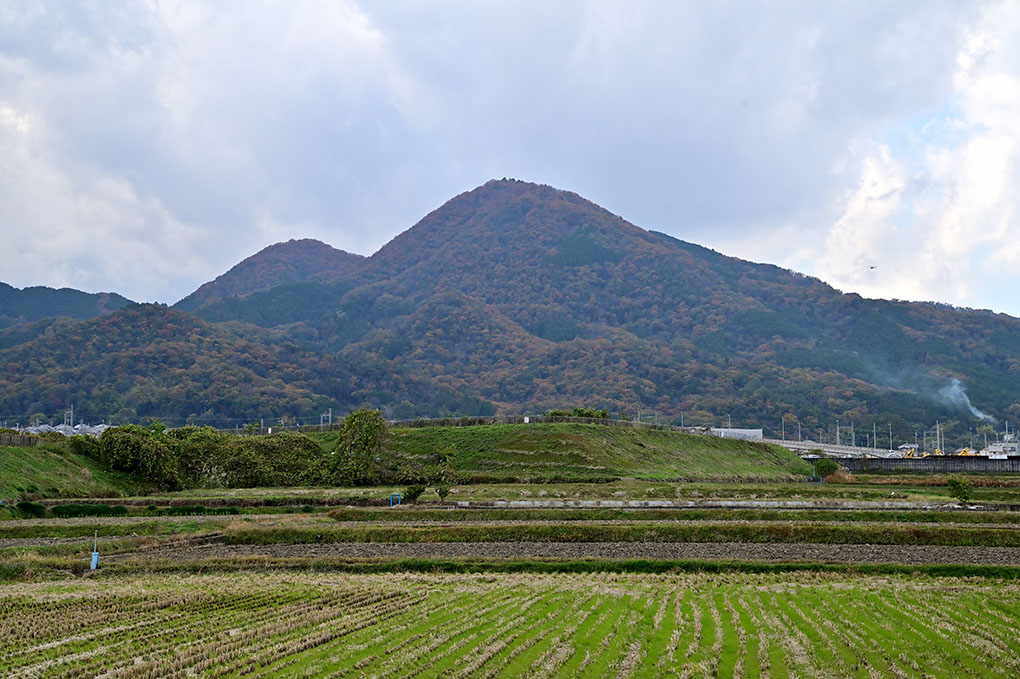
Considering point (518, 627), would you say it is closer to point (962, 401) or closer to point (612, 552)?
point (612, 552)

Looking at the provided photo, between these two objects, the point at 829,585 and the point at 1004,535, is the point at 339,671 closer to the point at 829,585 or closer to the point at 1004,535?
the point at 829,585

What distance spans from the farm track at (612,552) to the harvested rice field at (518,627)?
12.4 feet

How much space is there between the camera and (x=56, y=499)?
49188 millimetres

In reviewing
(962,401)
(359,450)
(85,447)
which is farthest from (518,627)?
(962,401)

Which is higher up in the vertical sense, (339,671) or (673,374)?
(673,374)

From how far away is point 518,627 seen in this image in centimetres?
1856

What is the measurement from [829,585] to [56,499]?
142 feet

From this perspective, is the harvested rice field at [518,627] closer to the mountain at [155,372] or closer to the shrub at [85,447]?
the shrub at [85,447]

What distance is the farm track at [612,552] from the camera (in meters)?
29.0

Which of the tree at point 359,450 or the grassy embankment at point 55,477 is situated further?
the tree at point 359,450

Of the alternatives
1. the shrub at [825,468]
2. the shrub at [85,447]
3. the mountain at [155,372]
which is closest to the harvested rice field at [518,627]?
the shrub at [85,447]

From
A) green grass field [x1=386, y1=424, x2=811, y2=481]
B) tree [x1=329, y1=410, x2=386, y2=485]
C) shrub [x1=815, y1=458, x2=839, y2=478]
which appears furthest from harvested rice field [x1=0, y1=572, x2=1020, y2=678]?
shrub [x1=815, y1=458, x2=839, y2=478]

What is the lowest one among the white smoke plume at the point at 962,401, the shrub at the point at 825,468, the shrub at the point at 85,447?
the shrub at the point at 825,468

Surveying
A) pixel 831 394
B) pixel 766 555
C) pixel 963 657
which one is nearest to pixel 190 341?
pixel 831 394
